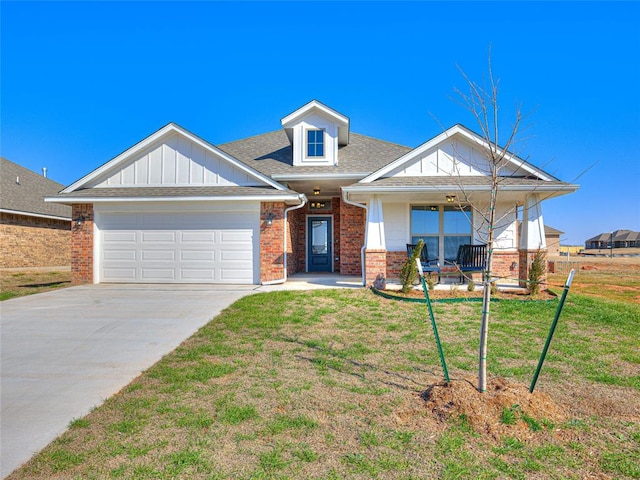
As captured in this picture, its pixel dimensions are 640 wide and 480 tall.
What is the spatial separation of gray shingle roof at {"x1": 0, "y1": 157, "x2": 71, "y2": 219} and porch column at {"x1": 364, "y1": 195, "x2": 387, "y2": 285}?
17492 millimetres

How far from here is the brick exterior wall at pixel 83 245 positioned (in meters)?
12.2

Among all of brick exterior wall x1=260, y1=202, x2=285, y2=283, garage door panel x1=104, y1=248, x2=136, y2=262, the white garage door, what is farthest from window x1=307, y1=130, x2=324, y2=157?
garage door panel x1=104, y1=248, x2=136, y2=262

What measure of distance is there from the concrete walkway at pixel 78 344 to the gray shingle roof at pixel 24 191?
11.3m

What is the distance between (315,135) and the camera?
13797mm

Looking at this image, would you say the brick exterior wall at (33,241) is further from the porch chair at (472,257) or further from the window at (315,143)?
the porch chair at (472,257)

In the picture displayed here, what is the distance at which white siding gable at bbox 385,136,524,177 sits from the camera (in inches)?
455

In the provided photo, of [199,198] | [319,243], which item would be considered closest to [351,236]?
[319,243]

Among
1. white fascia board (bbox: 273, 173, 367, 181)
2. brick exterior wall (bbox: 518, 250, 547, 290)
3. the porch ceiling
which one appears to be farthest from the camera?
white fascia board (bbox: 273, 173, 367, 181)

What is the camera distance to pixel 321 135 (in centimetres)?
1378

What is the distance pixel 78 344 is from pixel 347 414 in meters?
4.80

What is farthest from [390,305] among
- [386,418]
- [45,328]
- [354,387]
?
[45,328]

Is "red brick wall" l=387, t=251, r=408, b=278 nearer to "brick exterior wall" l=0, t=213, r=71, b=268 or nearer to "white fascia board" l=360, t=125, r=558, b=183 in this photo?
"white fascia board" l=360, t=125, r=558, b=183

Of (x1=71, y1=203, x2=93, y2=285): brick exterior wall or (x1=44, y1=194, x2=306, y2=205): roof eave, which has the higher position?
(x1=44, y1=194, x2=306, y2=205): roof eave

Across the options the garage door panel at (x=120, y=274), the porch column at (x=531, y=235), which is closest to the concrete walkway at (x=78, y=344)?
the garage door panel at (x=120, y=274)
